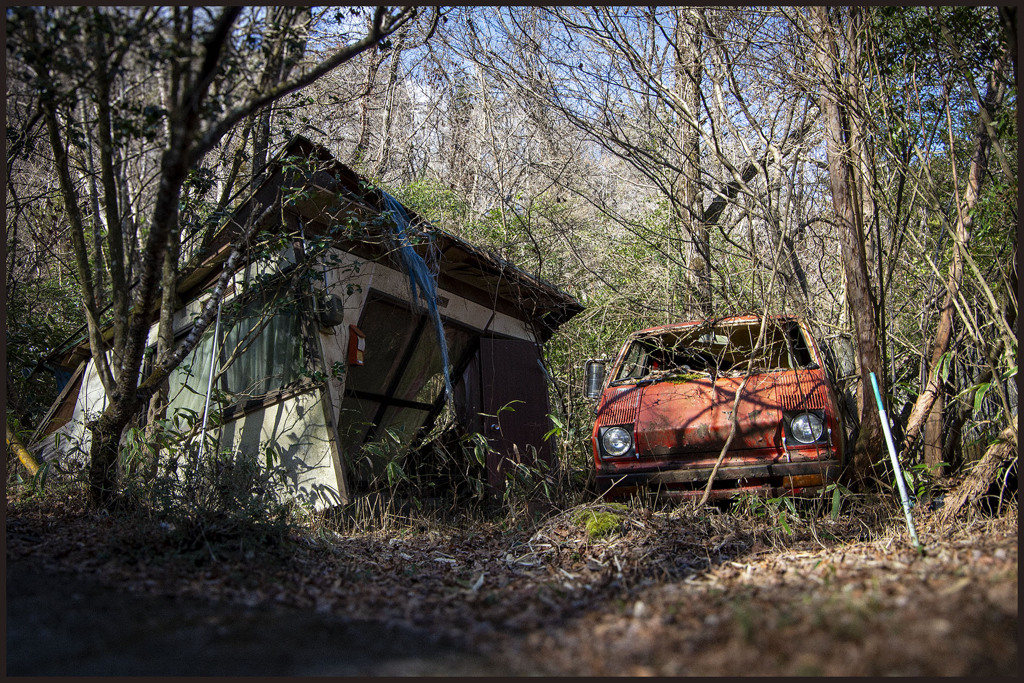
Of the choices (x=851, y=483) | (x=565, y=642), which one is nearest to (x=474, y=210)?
(x=851, y=483)

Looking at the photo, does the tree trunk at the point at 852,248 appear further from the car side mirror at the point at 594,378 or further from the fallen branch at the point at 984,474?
the car side mirror at the point at 594,378

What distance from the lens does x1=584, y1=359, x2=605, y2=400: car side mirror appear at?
6242mm

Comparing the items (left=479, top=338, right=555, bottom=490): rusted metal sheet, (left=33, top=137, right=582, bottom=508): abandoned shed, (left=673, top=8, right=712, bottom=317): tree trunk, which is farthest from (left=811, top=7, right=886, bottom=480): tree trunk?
(left=33, top=137, right=582, bottom=508): abandoned shed

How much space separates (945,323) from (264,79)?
5234 millimetres

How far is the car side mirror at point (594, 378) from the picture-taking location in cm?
624

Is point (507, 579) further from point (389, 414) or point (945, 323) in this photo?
point (945, 323)

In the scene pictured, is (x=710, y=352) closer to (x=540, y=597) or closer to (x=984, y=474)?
(x=984, y=474)

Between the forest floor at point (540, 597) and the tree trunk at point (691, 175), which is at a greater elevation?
the tree trunk at point (691, 175)

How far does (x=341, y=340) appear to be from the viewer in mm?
6430

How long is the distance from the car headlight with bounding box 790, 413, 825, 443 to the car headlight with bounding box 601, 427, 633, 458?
1191mm

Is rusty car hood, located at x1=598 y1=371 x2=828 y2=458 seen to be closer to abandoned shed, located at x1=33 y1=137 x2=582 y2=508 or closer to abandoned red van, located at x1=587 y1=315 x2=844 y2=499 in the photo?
abandoned red van, located at x1=587 y1=315 x2=844 y2=499

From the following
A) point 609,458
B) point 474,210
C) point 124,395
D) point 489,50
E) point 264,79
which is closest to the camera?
point 264,79

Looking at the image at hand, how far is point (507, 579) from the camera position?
4359 millimetres

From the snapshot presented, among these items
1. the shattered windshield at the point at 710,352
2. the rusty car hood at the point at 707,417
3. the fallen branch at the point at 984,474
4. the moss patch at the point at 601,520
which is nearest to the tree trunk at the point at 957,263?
the fallen branch at the point at 984,474
